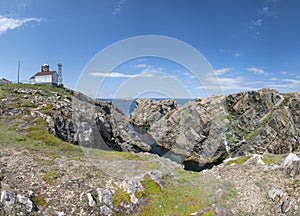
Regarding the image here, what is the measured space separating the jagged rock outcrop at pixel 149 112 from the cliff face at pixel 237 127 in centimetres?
5765

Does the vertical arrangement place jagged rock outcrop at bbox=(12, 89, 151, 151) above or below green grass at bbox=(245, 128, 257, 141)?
above

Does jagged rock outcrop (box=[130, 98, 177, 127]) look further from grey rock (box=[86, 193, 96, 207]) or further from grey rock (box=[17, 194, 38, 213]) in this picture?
grey rock (box=[17, 194, 38, 213])

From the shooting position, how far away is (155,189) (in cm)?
1944

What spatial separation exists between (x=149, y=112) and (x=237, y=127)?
8762cm

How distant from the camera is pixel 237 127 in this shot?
89.8 meters

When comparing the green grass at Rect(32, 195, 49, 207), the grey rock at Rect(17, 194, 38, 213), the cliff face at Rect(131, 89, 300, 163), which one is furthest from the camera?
the cliff face at Rect(131, 89, 300, 163)

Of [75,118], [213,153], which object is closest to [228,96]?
[213,153]

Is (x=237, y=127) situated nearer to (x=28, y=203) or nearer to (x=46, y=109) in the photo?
(x=46, y=109)

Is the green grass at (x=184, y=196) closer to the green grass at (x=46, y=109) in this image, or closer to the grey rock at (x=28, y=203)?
the grey rock at (x=28, y=203)

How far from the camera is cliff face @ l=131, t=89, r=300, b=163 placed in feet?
263

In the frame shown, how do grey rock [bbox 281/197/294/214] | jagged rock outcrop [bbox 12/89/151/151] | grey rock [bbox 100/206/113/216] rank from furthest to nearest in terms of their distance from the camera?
jagged rock outcrop [bbox 12/89/151/151] → grey rock [bbox 100/206/113/216] → grey rock [bbox 281/197/294/214]

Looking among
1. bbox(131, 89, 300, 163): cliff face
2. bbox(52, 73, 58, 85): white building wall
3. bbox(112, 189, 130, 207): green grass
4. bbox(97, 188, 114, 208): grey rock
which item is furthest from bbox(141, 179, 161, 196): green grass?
bbox(52, 73, 58, 85): white building wall

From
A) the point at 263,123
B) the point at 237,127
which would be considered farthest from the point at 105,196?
the point at 263,123

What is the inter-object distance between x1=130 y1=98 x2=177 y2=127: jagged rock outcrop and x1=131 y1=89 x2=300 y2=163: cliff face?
5765 cm
